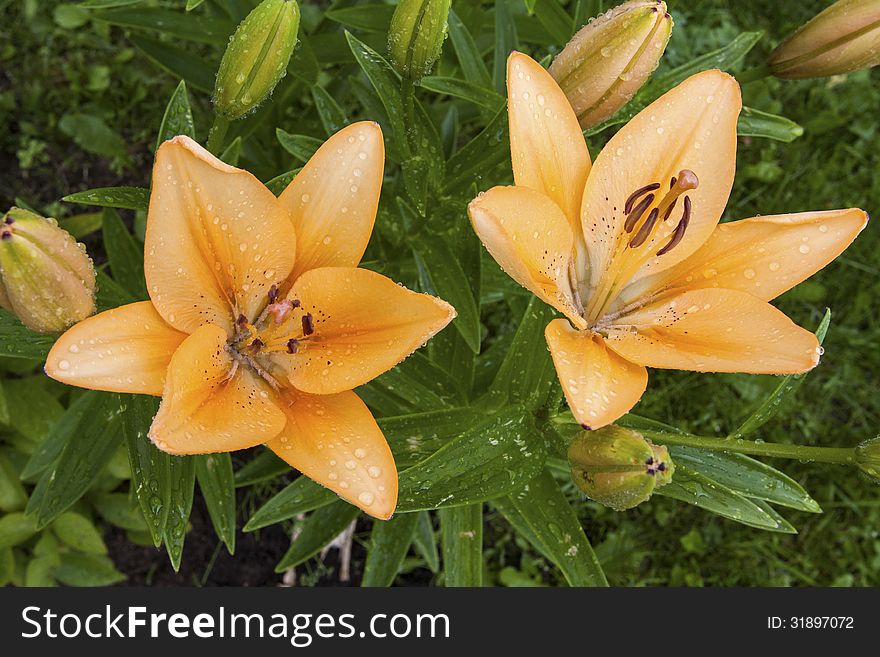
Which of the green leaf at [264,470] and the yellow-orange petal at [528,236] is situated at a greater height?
the yellow-orange petal at [528,236]

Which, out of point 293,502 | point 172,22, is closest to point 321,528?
point 293,502

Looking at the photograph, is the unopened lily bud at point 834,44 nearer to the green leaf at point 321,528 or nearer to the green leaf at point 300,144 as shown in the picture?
the green leaf at point 300,144

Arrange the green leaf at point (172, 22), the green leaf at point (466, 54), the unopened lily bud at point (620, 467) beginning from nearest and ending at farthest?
the unopened lily bud at point (620, 467)
the green leaf at point (466, 54)
the green leaf at point (172, 22)

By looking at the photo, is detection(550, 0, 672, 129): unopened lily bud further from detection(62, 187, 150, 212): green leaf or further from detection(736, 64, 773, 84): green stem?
detection(62, 187, 150, 212): green leaf

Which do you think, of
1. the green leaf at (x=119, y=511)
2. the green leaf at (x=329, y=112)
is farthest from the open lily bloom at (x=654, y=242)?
the green leaf at (x=119, y=511)

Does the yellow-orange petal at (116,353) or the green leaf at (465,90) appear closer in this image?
the yellow-orange petal at (116,353)

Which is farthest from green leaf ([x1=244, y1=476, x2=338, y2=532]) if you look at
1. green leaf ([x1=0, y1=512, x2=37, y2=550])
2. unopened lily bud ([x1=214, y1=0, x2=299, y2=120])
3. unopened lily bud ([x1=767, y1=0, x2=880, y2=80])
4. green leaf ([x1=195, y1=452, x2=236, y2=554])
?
unopened lily bud ([x1=767, y1=0, x2=880, y2=80])
